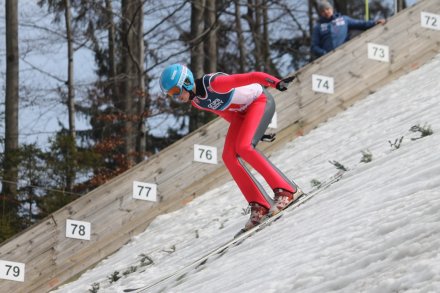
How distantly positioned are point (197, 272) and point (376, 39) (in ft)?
24.4

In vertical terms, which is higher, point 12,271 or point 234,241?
point 234,241

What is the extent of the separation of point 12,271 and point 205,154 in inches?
111

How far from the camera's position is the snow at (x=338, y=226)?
597 cm

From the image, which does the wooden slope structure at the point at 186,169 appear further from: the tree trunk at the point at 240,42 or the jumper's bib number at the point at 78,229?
the tree trunk at the point at 240,42

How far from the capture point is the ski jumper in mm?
9211

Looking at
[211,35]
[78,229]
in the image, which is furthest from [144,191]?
[211,35]

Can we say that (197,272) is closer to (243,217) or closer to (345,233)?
(345,233)

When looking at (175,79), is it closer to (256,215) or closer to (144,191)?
(256,215)

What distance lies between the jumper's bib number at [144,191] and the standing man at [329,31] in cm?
381

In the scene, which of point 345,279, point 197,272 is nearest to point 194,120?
point 197,272

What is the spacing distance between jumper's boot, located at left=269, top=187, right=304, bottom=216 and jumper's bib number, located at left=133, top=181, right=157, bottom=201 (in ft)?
11.9

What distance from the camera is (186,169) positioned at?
13.0 metres

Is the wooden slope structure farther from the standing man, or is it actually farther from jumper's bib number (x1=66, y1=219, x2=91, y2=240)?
the standing man

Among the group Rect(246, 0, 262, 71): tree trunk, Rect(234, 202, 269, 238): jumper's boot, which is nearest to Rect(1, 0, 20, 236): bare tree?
Rect(246, 0, 262, 71): tree trunk
